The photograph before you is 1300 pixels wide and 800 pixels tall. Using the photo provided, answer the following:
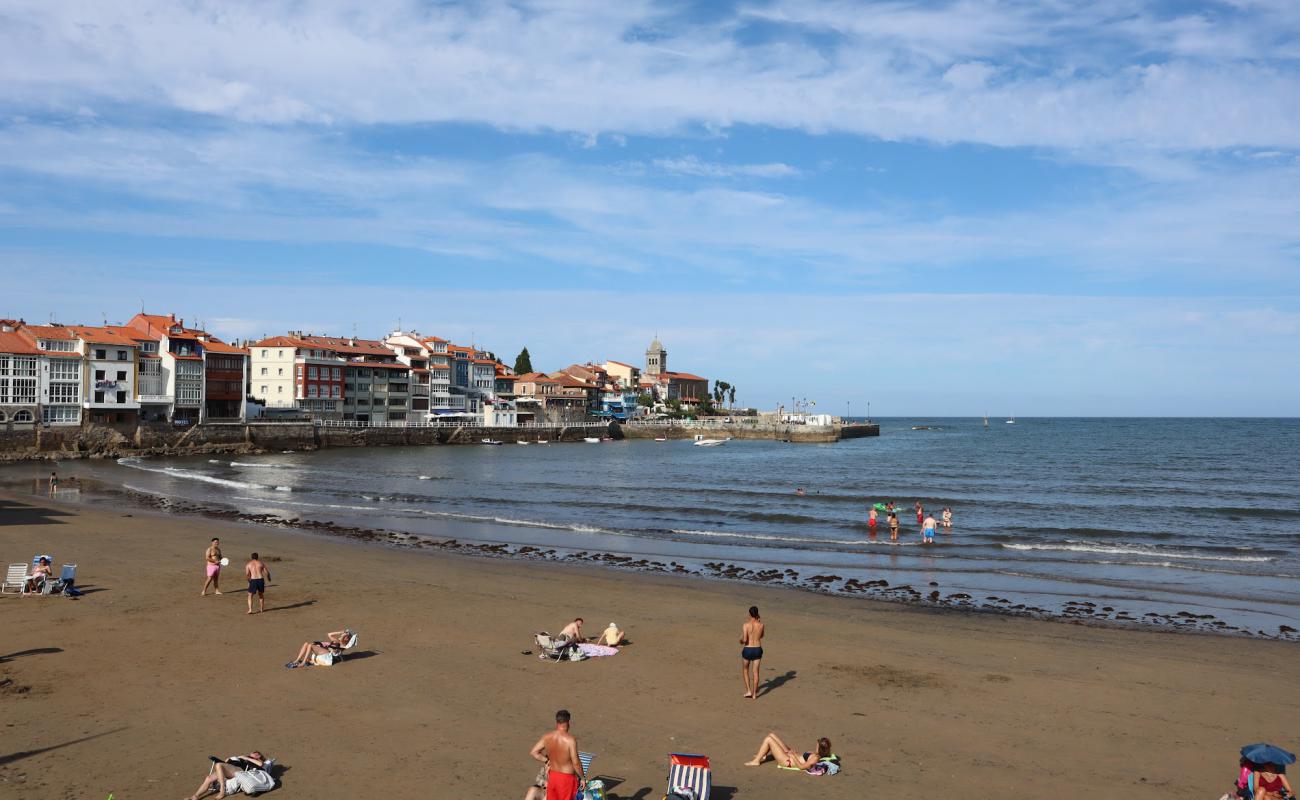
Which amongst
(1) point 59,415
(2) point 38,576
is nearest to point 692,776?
(2) point 38,576

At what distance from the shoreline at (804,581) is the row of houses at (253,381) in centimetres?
5025

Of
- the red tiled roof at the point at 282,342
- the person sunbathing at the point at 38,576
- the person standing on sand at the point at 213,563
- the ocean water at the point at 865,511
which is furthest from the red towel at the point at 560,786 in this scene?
the red tiled roof at the point at 282,342

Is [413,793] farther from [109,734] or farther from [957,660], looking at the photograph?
[957,660]

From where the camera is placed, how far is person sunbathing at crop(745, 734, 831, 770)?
11.8 metres

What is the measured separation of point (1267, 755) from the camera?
10211 mm

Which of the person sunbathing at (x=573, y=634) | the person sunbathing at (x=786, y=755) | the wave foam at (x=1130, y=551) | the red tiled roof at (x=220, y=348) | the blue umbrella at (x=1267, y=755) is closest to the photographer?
the blue umbrella at (x=1267, y=755)

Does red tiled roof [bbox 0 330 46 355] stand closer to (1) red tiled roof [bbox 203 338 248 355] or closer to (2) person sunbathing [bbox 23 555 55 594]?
(1) red tiled roof [bbox 203 338 248 355]

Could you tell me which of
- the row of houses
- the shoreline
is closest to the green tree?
the row of houses

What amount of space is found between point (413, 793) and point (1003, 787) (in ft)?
24.1

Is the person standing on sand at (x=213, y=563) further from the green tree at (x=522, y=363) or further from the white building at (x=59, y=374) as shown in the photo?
the green tree at (x=522, y=363)

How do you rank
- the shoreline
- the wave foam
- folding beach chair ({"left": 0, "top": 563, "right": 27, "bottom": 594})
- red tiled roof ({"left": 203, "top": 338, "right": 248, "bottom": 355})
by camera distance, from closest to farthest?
1. folding beach chair ({"left": 0, "top": 563, "right": 27, "bottom": 594})
2. the shoreline
3. the wave foam
4. red tiled roof ({"left": 203, "top": 338, "right": 248, "bottom": 355})

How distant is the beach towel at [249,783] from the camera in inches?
408

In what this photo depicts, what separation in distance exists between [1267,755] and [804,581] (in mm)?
16903

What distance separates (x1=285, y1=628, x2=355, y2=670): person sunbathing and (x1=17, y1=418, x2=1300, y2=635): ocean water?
15866 mm
